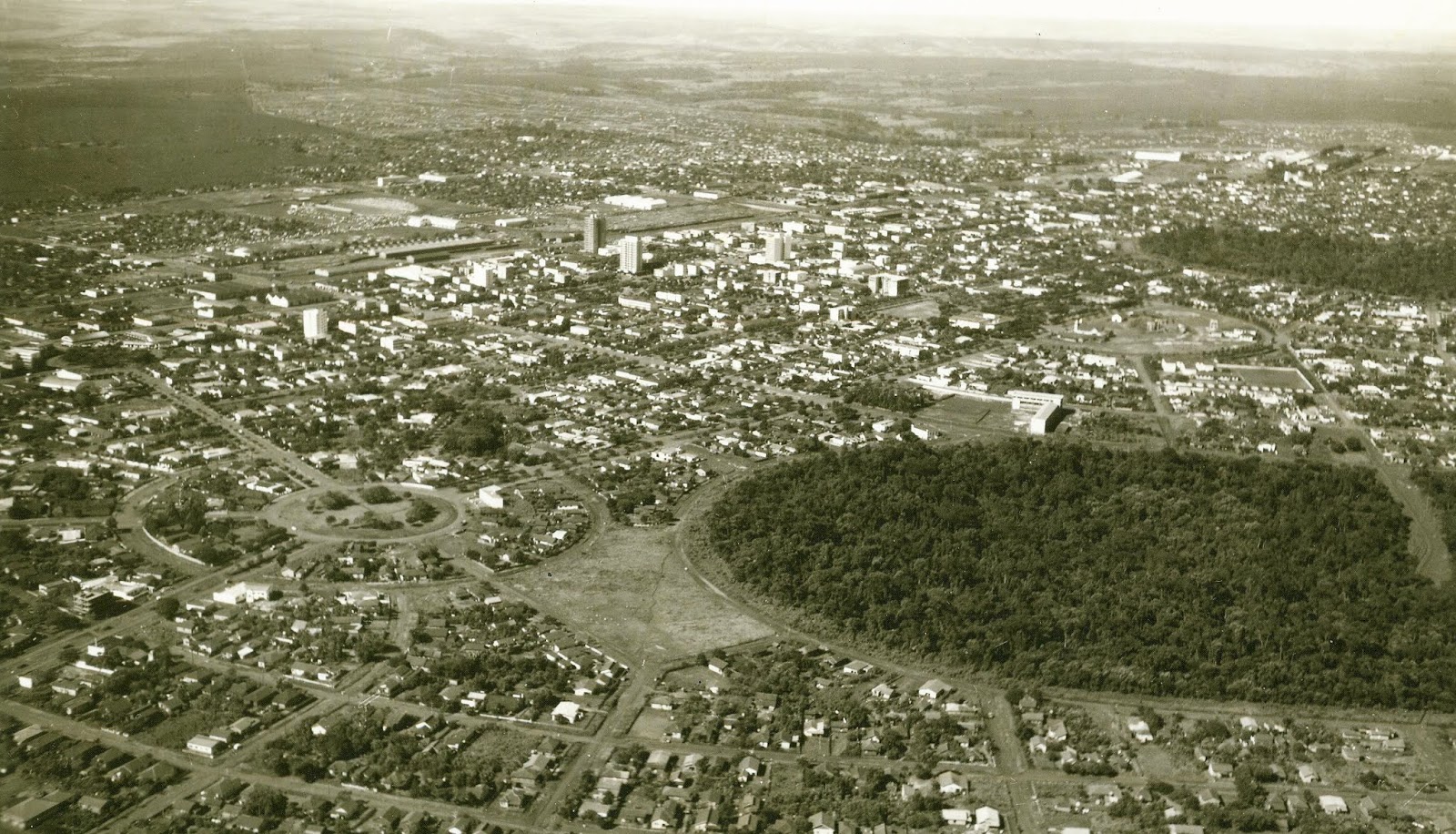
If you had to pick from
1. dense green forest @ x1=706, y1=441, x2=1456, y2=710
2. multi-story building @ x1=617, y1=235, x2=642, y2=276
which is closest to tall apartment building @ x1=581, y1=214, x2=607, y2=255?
multi-story building @ x1=617, y1=235, x2=642, y2=276

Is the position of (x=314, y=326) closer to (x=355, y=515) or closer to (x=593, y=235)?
(x=355, y=515)

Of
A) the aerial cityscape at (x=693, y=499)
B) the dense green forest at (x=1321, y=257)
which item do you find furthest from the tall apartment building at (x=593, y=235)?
the dense green forest at (x=1321, y=257)

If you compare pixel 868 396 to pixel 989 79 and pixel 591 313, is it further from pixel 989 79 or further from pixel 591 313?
pixel 989 79

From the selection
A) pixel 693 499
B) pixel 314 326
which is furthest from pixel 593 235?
pixel 693 499

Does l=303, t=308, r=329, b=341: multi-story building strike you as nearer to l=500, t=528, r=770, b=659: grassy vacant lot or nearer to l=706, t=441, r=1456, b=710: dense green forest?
l=706, t=441, r=1456, b=710: dense green forest

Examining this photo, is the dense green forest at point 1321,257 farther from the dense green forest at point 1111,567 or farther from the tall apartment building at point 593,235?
the dense green forest at point 1111,567
